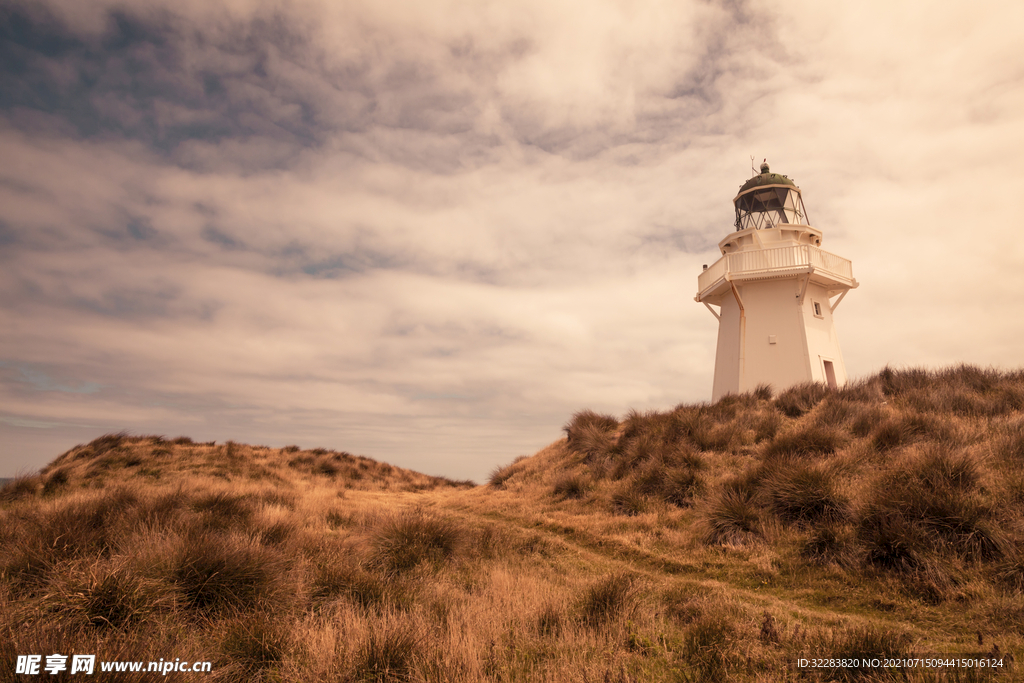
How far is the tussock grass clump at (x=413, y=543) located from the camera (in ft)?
24.0

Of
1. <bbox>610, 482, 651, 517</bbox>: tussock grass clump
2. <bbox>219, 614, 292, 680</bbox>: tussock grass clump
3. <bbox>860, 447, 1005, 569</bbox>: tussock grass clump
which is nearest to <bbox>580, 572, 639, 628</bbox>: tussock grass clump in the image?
<bbox>219, 614, 292, 680</bbox>: tussock grass clump

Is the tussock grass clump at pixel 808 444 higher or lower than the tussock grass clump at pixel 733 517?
higher

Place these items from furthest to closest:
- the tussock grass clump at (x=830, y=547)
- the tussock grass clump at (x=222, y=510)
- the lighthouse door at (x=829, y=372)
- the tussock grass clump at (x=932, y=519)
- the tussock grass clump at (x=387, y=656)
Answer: the lighthouse door at (x=829, y=372), the tussock grass clump at (x=222, y=510), the tussock grass clump at (x=830, y=547), the tussock grass clump at (x=932, y=519), the tussock grass clump at (x=387, y=656)

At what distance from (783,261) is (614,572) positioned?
724 inches

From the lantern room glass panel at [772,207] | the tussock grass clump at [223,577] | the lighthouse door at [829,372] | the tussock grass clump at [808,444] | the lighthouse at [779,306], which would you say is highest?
the lantern room glass panel at [772,207]

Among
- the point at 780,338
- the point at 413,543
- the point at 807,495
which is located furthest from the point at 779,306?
the point at 413,543

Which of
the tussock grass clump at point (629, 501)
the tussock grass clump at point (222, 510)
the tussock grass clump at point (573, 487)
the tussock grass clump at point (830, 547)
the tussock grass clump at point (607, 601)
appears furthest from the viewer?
the tussock grass clump at point (573, 487)

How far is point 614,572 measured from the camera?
736 centimetres

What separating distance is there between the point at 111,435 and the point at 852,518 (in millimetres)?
27845

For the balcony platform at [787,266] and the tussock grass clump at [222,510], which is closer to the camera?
the tussock grass clump at [222,510]

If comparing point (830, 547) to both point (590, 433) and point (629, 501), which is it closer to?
point (629, 501)

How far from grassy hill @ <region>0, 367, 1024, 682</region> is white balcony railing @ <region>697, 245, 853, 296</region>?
906 cm

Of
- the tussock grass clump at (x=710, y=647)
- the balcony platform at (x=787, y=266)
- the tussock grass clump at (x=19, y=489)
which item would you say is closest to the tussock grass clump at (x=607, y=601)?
the tussock grass clump at (x=710, y=647)

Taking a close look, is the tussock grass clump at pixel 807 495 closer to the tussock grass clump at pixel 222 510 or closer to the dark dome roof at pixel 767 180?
the tussock grass clump at pixel 222 510
